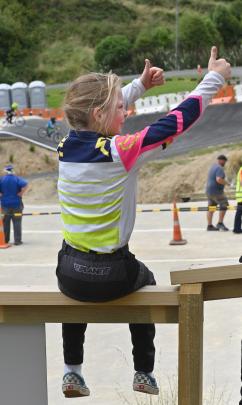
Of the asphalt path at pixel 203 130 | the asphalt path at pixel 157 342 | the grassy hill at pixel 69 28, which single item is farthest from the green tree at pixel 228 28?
the asphalt path at pixel 157 342

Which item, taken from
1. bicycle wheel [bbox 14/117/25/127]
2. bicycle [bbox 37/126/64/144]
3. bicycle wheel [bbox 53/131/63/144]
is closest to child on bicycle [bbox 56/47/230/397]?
bicycle [bbox 37/126/64/144]

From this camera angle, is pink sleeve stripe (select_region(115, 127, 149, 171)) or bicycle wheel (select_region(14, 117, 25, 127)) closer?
pink sleeve stripe (select_region(115, 127, 149, 171))

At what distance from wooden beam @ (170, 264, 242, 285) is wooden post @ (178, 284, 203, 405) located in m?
0.03

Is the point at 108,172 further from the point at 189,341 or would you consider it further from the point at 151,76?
the point at 151,76

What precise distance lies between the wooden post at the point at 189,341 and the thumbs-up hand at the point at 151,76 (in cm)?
120

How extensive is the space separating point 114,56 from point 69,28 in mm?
23244

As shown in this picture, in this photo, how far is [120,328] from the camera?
8.84 metres

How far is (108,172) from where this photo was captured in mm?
3084

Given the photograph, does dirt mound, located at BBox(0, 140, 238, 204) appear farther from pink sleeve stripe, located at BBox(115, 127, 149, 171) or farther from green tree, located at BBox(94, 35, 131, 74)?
green tree, located at BBox(94, 35, 131, 74)

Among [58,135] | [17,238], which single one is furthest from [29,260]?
[58,135]

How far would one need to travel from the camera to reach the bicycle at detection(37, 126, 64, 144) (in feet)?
132

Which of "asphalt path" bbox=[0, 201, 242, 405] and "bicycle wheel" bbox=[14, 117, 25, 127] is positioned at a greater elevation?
"bicycle wheel" bbox=[14, 117, 25, 127]

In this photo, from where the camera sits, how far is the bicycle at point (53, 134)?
40281 mm

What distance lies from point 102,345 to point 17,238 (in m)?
8.04
